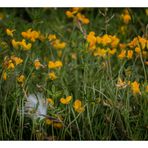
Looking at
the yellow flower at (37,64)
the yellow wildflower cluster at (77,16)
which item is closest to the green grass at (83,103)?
the yellow flower at (37,64)

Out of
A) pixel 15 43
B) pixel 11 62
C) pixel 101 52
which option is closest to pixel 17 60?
pixel 11 62

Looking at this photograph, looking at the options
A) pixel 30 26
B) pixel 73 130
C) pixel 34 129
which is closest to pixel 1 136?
pixel 34 129

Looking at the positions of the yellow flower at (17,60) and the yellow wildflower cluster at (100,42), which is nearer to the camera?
the yellow flower at (17,60)

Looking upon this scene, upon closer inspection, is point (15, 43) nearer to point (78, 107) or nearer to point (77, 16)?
point (78, 107)

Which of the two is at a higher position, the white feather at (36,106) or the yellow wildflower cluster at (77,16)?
the yellow wildflower cluster at (77,16)

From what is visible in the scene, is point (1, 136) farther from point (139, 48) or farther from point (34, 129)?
point (139, 48)

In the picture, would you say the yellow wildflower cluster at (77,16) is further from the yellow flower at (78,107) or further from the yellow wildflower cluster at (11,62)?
the yellow flower at (78,107)

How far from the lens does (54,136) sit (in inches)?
96.3

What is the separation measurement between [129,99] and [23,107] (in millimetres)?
566

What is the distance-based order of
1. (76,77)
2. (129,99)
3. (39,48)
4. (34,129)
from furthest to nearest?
(39,48) → (76,77) → (129,99) → (34,129)

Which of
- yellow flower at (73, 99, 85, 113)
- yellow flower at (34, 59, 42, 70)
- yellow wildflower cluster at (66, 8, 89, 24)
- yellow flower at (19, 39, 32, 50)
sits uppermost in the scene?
yellow wildflower cluster at (66, 8, 89, 24)

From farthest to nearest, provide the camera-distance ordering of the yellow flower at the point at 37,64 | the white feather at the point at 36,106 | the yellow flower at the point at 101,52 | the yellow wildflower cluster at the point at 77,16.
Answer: the yellow wildflower cluster at the point at 77,16 < the yellow flower at the point at 101,52 < the yellow flower at the point at 37,64 < the white feather at the point at 36,106

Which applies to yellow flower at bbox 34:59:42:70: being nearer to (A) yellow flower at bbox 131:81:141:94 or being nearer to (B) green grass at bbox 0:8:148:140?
(B) green grass at bbox 0:8:148:140

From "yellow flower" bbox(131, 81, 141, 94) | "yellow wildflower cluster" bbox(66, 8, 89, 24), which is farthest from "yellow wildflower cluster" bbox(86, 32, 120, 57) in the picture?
"yellow flower" bbox(131, 81, 141, 94)
